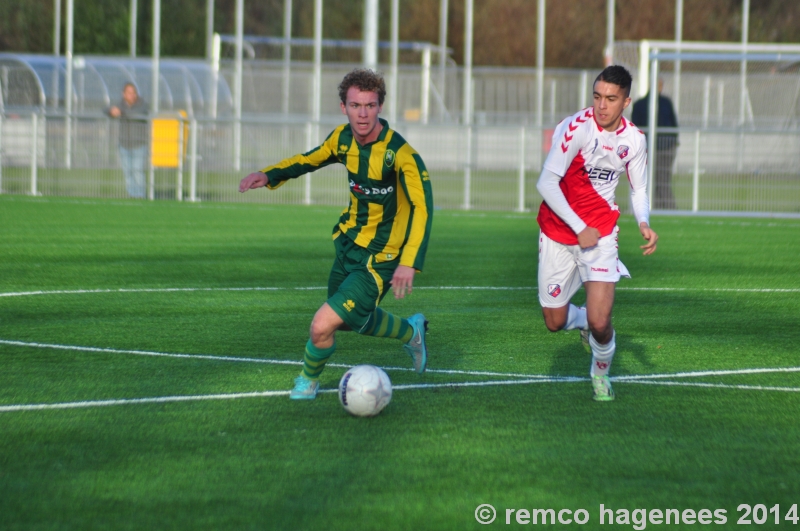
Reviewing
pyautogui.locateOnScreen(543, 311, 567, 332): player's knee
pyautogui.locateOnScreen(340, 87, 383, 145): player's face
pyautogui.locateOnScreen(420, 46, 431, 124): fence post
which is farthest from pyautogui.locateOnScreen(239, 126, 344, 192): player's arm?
pyautogui.locateOnScreen(420, 46, 431, 124): fence post

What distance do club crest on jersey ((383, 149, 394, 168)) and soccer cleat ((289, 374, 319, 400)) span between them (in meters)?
1.20

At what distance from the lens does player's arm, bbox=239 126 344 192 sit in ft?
19.4

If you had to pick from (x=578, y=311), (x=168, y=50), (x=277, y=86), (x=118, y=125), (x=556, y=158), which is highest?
(x=168, y=50)

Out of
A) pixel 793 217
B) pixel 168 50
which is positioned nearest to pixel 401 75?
pixel 793 217

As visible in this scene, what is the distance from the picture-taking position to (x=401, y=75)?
34281 mm

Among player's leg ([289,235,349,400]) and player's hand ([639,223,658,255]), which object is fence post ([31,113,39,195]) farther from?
player's hand ([639,223,658,255])

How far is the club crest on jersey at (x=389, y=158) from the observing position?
5750 mm

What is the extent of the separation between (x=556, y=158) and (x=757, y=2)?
5026 cm

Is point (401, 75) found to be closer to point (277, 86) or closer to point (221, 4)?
point (277, 86)

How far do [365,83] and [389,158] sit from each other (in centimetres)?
41

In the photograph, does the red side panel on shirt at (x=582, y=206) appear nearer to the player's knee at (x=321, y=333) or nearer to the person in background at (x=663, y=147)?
the player's knee at (x=321, y=333)

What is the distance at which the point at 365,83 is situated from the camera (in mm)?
5641

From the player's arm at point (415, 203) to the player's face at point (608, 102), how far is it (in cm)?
97

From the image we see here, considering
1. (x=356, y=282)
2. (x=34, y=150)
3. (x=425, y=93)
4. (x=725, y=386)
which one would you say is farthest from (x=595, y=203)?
(x=425, y=93)
